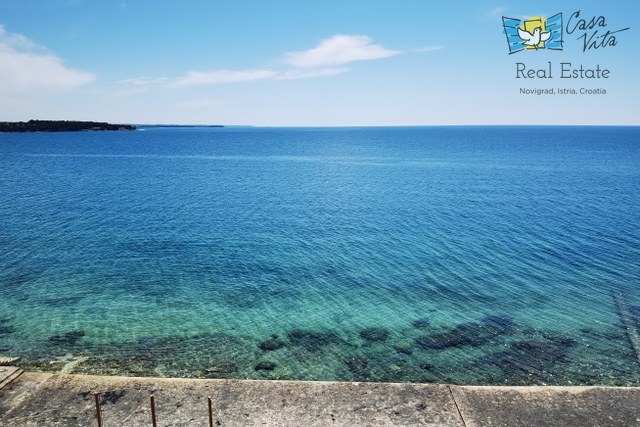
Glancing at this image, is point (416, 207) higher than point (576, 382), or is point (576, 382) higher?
point (416, 207)

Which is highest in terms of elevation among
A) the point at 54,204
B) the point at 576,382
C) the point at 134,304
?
the point at 54,204

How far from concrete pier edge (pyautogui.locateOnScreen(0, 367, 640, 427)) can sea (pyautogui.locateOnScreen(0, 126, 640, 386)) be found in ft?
8.59

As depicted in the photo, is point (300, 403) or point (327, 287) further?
point (327, 287)

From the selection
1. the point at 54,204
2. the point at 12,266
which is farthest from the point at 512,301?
the point at 54,204

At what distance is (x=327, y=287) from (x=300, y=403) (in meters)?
10.3

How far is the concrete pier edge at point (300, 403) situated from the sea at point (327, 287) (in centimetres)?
262

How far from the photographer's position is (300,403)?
1012 cm

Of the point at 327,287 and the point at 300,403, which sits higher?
the point at 300,403

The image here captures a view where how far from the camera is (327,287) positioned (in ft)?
66.8

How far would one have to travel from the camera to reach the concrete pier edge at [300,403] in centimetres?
946

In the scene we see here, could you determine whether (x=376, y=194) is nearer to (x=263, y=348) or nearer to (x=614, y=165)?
(x=263, y=348)

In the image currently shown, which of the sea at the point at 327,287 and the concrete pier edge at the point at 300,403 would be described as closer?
the concrete pier edge at the point at 300,403

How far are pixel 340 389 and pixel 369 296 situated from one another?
889 cm

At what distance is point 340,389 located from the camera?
10.7 m
